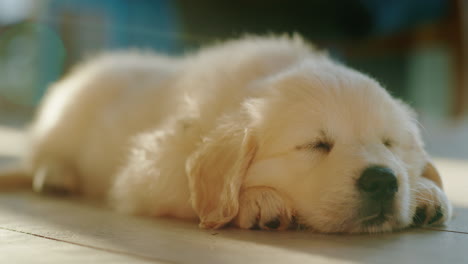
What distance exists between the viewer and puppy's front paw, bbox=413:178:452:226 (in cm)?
218

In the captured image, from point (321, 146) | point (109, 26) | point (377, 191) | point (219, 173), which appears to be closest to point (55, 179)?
point (219, 173)

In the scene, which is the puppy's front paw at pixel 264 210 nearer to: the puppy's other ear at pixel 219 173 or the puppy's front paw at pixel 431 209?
the puppy's other ear at pixel 219 173

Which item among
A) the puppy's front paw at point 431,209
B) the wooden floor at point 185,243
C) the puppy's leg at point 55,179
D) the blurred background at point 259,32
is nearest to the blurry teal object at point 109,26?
the blurred background at point 259,32

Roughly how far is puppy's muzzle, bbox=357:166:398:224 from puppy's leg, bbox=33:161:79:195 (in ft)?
6.47

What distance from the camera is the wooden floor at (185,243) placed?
1602 millimetres

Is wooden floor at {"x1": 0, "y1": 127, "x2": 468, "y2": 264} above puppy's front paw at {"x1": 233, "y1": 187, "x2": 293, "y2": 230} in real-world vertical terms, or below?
below

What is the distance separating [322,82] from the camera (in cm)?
226

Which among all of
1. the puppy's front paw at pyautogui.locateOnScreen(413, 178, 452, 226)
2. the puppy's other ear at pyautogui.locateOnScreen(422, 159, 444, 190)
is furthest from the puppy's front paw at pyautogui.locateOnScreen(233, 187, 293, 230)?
the puppy's other ear at pyautogui.locateOnScreen(422, 159, 444, 190)

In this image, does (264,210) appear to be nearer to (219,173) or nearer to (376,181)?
(219,173)

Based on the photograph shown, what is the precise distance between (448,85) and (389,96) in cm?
882

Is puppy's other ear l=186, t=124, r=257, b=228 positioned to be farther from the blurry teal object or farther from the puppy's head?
the blurry teal object

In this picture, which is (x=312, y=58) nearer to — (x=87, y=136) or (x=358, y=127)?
(x=358, y=127)

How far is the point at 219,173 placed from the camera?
7.19ft

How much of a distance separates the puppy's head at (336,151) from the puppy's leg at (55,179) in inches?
59.6
